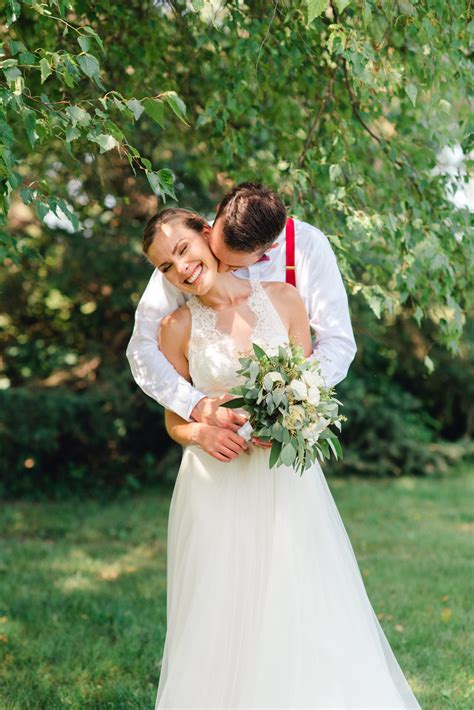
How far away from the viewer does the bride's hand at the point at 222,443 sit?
289cm

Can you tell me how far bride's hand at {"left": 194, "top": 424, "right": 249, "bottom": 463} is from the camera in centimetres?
289

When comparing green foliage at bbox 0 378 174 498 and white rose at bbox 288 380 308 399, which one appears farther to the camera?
green foliage at bbox 0 378 174 498

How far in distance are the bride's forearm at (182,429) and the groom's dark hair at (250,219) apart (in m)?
0.65

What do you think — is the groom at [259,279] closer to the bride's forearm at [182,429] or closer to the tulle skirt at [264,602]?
the bride's forearm at [182,429]

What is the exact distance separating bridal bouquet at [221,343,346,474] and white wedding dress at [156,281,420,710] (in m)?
0.15

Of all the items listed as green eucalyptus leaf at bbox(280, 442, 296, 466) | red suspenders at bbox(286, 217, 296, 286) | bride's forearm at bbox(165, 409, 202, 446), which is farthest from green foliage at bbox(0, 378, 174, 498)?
green eucalyptus leaf at bbox(280, 442, 296, 466)

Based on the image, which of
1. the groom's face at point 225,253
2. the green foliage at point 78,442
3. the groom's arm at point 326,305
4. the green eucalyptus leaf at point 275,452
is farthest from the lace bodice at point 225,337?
the green foliage at point 78,442

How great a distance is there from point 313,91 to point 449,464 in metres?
6.21

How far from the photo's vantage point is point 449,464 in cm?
966

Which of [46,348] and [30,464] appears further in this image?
[46,348]

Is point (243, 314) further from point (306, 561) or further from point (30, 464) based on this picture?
point (30, 464)

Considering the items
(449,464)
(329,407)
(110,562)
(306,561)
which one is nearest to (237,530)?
(306,561)

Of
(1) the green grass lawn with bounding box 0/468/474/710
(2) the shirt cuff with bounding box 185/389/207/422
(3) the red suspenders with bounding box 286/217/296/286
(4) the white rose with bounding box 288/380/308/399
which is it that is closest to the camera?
(4) the white rose with bounding box 288/380/308/399

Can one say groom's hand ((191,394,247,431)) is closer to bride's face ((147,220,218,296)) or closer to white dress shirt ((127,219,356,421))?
white dress shirt ((127,219,356,421))
